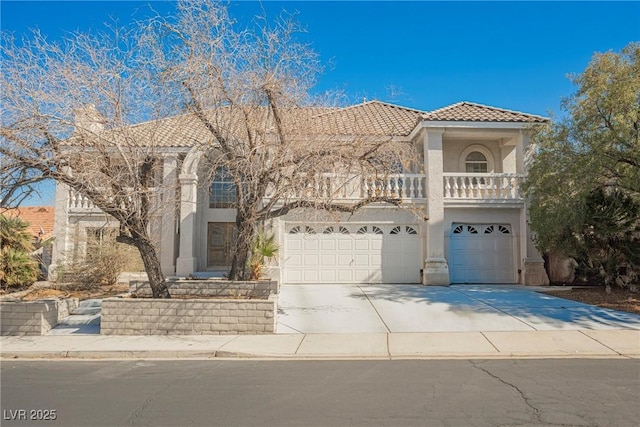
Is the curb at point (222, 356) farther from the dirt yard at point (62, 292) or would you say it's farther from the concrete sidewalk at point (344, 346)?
the dirt yard at point (62, 292)

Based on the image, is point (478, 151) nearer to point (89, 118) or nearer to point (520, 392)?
point (520, 392)

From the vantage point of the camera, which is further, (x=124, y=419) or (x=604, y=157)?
(x=604, y=157)

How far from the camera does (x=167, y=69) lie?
10.0 m

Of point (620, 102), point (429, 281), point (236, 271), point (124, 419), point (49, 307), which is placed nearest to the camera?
point (124, 419)

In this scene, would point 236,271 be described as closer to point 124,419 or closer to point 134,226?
point 134,226

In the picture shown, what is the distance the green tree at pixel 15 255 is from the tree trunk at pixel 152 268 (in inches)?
307

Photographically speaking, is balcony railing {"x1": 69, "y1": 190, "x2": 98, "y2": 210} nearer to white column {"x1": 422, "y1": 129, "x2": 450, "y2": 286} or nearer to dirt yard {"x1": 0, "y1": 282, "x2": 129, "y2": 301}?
dirt yard {"x1": 0, "y1": 282, "x2": 129, "y2": 301}

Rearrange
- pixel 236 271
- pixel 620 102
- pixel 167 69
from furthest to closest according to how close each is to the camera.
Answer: pixel 236 271 < pixel 620 102 < pixel 167 69

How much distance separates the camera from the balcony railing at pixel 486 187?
17.4m

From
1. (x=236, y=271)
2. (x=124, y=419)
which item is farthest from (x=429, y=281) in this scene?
(x=124, y=419)

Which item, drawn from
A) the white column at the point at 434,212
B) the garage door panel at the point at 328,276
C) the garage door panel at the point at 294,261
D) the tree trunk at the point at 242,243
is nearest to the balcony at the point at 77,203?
the garage door panel at the point at 294,261

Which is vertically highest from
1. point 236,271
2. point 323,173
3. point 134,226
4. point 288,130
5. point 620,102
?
point 620,102

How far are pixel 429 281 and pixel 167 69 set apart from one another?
11.4 m

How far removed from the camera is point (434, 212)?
1711 cm
